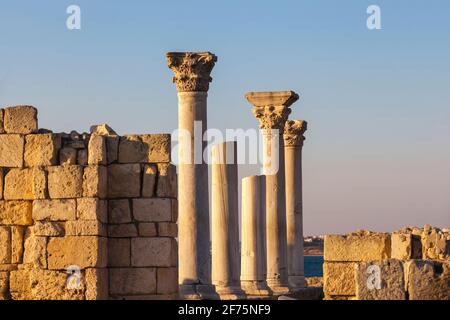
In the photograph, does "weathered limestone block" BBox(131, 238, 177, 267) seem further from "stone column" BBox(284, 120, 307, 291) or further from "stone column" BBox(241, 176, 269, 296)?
"stone column" BBox(284, 120, 307, 291)

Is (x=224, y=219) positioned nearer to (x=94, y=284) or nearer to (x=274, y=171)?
(x=274, y=171)

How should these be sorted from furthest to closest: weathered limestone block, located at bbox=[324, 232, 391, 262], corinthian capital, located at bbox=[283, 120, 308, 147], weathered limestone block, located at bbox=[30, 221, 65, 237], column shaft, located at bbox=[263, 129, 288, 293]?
corinthian capital, located at bbox=[283, 120, 308, 147] < column shaft, located at bbox=[263, 129, 288, 293] < weathered limestone block, located at bbox=[324, 232, 391, 262] < weathered limestone block, located at bbox=[30, 221, 65, 237]

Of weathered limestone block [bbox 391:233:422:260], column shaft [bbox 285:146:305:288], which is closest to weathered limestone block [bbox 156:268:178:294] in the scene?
weathered limestone block [bbox 391:233:422:260]

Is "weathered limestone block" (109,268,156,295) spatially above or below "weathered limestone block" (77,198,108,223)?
below

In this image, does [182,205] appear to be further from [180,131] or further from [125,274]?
[125,274]

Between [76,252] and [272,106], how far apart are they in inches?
633

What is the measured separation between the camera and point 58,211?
779 inches

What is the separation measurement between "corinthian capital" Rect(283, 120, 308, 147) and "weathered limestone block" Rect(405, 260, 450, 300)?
874 inches

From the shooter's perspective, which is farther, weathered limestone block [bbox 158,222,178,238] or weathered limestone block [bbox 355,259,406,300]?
weathered limestone block [bbox 158,222,178,238]

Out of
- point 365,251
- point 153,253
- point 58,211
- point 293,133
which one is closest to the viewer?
point 58,211

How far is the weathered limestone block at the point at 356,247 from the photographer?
22188 mm

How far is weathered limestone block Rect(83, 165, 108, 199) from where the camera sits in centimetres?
1964

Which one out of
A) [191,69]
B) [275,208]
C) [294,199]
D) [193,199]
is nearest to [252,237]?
[275,208]

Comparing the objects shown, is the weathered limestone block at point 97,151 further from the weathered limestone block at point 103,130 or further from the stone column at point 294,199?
the stone column at point 294,199
